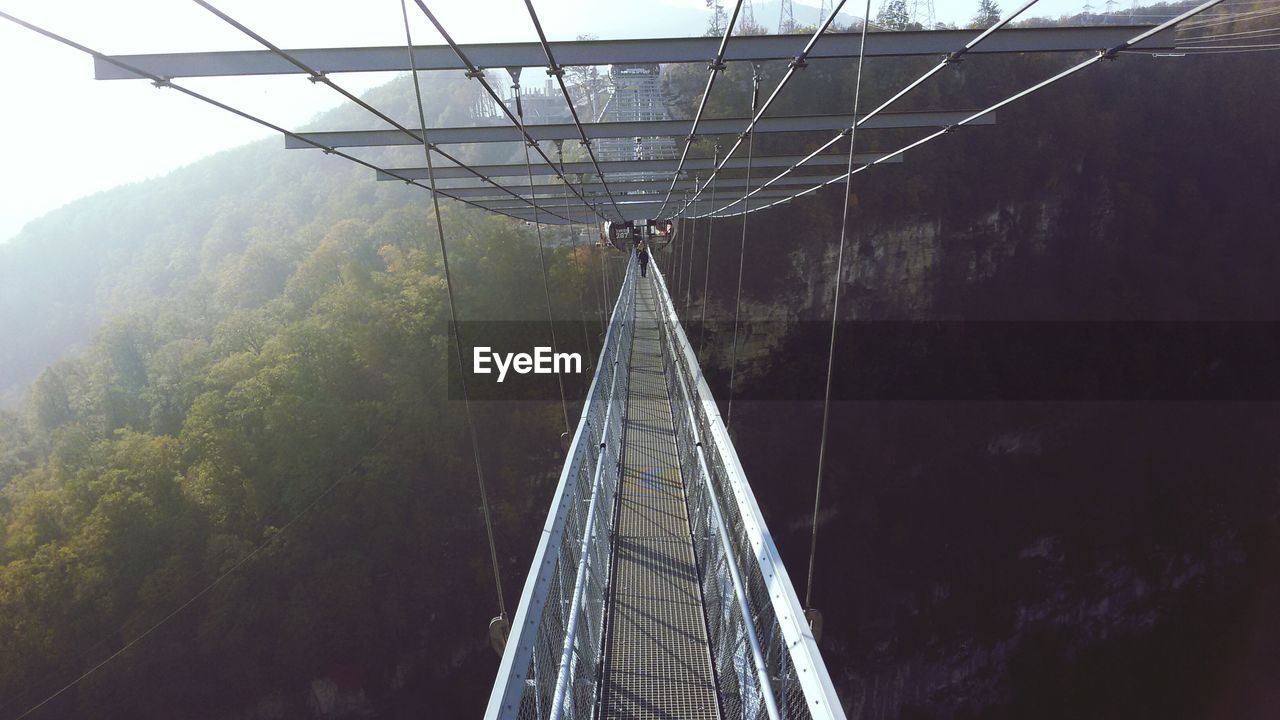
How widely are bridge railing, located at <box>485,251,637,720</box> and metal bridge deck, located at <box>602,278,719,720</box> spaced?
11 centimetres

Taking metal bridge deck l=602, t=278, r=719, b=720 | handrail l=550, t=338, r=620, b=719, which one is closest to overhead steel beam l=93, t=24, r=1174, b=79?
handrail l=550, t=338, r=620, b=719

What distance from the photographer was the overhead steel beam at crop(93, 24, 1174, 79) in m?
3.35

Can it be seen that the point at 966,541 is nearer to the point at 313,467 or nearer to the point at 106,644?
the point at 313,467

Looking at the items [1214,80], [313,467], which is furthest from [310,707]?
[1214,80]

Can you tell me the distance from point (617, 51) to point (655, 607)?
3.13 m

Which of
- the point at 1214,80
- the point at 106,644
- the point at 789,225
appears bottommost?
the point at 106,644

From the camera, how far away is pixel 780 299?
2611 cm

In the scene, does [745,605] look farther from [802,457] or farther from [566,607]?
[802,457]

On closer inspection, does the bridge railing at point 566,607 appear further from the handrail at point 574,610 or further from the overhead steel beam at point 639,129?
the overhead steel beam at point 639,129

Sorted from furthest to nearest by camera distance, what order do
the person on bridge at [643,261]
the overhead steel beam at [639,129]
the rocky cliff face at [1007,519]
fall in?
the rocky cliff face at [1007,519] → the person on bridge at [643,261] → the overhead steel beam at [639,129]

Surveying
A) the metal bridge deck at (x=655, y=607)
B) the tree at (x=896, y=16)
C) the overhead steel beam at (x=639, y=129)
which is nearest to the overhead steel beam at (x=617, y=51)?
the overhead steel beam at (x=639, y=129)

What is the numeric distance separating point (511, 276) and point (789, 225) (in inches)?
465

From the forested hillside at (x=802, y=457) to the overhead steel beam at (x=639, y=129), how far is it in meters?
15.0

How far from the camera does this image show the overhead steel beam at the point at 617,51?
335 centimetres
